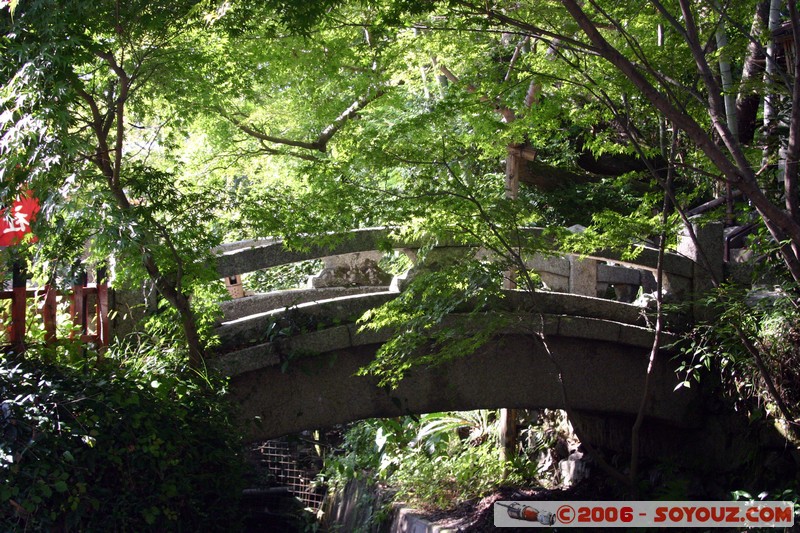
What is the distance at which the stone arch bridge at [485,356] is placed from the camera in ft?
21.9

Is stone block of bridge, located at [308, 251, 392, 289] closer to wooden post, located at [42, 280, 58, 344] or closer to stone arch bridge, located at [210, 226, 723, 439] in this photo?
stone arch bridge, located at [210, 226, 723, 439]

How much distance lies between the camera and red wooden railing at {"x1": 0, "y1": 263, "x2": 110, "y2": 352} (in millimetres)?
5266

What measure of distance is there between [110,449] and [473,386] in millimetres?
3597

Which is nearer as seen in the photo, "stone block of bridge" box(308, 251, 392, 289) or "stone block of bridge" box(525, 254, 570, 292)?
"stone block of bridge" box(525, 254, 570, 292)

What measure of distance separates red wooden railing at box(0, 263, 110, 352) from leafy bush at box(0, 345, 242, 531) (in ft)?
0.62

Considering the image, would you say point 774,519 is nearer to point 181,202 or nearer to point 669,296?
point 669,296

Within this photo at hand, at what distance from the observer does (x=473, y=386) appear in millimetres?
7488

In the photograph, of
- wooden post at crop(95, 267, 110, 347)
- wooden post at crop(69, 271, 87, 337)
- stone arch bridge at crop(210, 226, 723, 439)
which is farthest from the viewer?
stone arch bridge at crop(210, 226, 723, 439)

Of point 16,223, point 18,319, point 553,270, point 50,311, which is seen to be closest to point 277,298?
point 553,270

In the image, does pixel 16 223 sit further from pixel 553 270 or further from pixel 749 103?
pixel 749 103

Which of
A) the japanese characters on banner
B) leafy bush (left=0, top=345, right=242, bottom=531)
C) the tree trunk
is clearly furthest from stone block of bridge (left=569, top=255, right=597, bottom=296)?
the japanese characters on banner

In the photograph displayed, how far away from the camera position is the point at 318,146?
33.3 feet

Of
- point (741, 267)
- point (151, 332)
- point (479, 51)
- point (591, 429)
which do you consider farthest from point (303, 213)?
point (591, 429)

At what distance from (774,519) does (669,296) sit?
2.16m
